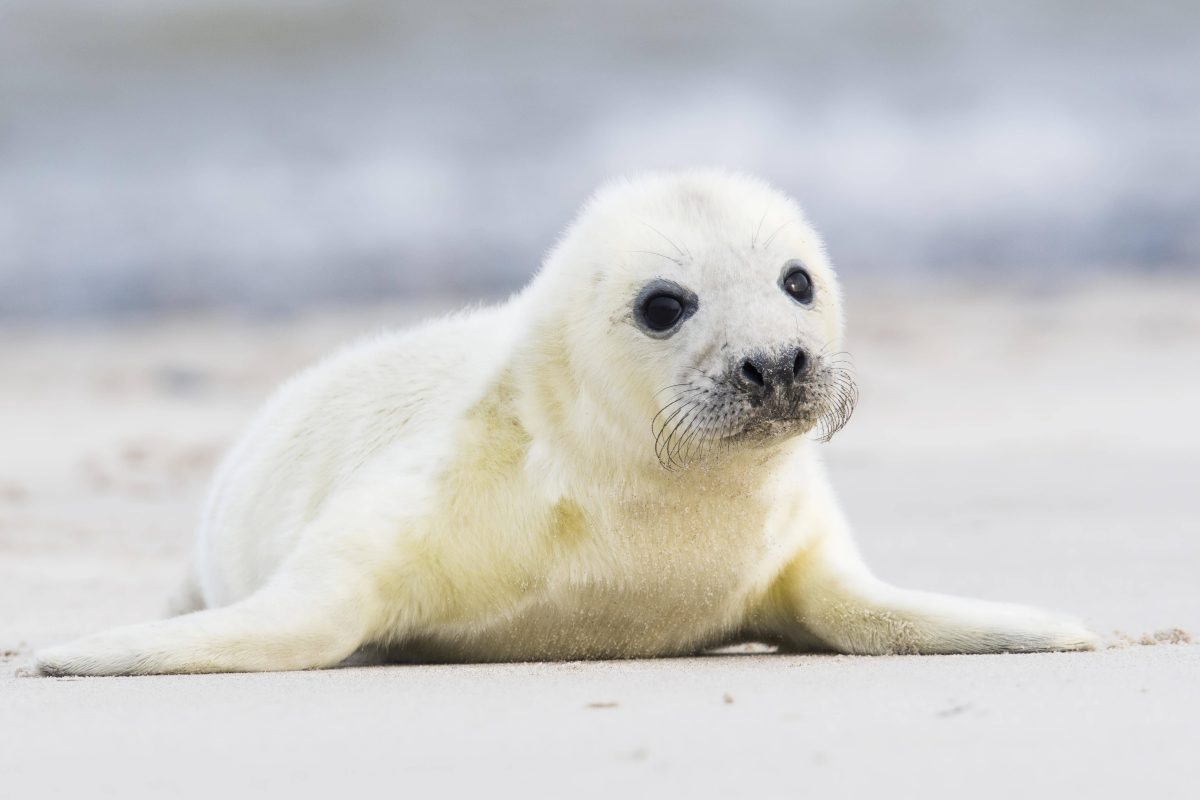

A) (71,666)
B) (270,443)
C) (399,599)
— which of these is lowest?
(71,666)

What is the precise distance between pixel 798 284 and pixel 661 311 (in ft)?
1.18

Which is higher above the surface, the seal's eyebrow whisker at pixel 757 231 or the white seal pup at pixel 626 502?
the seal's eyebrow whisker at pixel 757 231

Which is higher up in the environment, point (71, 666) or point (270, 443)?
point (270, 443)

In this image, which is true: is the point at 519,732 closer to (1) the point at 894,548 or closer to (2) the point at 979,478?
(1) the point at 894,548

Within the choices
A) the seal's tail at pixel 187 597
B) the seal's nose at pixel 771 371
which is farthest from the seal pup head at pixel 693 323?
the seal's tail at pixel 187 597

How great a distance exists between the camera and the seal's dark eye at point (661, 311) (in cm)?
413

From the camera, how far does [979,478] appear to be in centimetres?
1093

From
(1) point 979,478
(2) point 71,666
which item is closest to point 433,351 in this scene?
(2) point 71,666

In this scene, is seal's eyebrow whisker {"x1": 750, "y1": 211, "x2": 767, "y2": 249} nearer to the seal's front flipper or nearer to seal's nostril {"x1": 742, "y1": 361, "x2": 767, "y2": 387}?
seal's nostril {"x1": 742, "y1": 361, "x2": 767, "y2": 387}

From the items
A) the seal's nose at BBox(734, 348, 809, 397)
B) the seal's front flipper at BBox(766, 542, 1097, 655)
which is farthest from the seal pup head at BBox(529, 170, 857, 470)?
the seal's front flipper at BBox(766, 542, 1097, 655)

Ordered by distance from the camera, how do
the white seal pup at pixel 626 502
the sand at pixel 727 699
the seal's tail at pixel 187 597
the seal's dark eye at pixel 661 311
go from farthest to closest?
the seal's tail at pixel 187 597 → the seal's dark eye at pixel 661 311 → the white seal pup at pixel 626 502 → the sand at pixel 727 699

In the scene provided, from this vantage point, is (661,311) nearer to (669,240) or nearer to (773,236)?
(669,240)

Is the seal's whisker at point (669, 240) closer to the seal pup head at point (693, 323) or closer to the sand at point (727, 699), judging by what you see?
the seal pup head at point (693, 323)

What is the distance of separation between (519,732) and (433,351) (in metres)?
2.34
